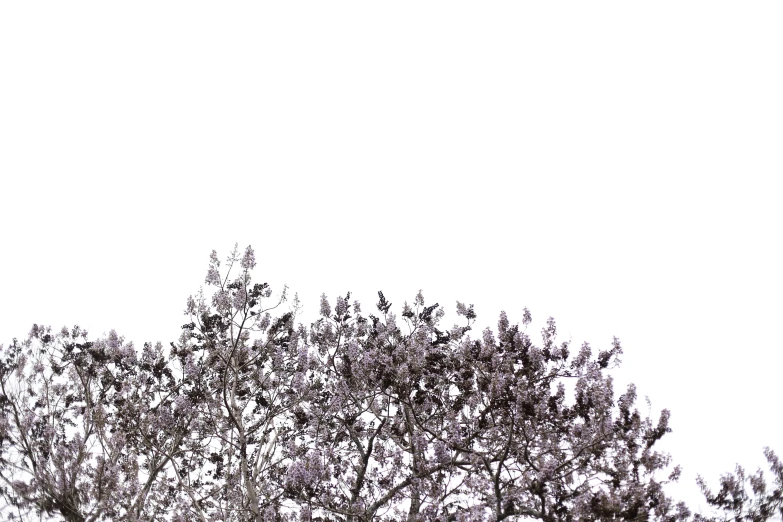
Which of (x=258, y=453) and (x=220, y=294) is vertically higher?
(x=220, y=294)

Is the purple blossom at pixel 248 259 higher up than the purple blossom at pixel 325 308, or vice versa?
the purple blossom at pixel 248 259

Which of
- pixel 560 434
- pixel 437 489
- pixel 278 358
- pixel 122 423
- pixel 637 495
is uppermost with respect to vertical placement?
pixel 278 358

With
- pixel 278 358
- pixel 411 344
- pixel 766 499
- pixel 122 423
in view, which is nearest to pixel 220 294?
pixel 278 358

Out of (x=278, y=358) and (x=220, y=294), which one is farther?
(x=278, y=358)

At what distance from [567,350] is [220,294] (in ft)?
22.1

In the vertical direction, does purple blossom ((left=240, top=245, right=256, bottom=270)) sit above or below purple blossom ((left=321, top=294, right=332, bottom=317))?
above

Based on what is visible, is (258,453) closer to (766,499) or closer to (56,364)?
(56,364)

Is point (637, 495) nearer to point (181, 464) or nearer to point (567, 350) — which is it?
point (567, 350)

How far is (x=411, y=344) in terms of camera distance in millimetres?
10711

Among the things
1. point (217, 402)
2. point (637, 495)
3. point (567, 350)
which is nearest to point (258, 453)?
point (217, 402)

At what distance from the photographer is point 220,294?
1166cm

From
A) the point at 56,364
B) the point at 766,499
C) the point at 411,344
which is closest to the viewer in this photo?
the point at 766,499

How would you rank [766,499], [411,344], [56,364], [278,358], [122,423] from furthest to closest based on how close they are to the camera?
[56,364]
[278,358]
[122,423]
[411,344]
[766,499]

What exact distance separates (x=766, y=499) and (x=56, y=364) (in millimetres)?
14615
